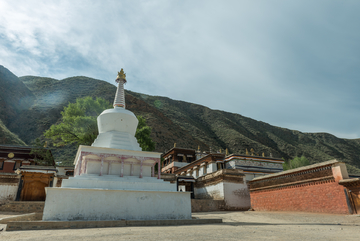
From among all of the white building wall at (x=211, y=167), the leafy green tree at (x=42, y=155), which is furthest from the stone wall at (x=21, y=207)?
the white building wall at (x=211, y=167)

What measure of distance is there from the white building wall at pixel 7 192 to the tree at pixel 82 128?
28.6 ft

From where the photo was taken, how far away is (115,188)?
11508 millimetres

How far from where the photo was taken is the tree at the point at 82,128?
85.7 ft

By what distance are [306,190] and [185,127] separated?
205ft

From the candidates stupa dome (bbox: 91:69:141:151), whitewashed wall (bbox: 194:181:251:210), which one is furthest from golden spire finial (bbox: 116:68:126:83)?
whitewashed wall (bbox: 194:181:251:210)

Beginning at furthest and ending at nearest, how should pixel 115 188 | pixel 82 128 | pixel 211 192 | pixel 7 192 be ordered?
pixel 82 128
pixel 211 192
pixel 7 192
pixel 115 188

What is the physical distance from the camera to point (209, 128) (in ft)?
280

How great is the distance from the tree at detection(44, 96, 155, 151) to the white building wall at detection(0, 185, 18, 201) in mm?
8730

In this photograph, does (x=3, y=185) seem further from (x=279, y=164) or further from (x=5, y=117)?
(x=5, y=117)

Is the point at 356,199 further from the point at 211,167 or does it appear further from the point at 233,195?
the point at 211,167

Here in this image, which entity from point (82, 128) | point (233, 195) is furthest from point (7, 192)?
point (233, 195)

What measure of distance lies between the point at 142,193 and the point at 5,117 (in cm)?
6935

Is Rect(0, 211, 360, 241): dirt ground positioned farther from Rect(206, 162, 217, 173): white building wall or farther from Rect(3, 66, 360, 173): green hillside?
Rect(3, 66, 360, 173): green hillside

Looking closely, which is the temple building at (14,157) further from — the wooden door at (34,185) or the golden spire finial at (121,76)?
the golden spire finial at (121,76)
